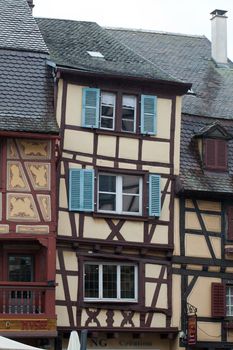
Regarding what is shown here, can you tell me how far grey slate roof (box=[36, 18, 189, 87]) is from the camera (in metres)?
34.4

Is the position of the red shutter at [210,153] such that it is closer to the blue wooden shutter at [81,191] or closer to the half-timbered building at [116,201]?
the half-timbered building at [116,201]

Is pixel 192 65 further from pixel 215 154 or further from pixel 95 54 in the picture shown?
pixel 95 54

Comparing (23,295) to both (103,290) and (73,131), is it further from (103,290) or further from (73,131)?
(73,131)

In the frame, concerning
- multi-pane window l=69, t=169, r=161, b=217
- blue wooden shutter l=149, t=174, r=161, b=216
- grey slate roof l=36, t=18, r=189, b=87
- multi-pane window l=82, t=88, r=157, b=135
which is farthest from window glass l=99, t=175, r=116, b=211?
grey slate roof l=36, t=18, r=189, b=87

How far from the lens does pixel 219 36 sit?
43.1m

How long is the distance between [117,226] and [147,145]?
272 cm

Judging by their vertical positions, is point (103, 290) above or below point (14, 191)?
below

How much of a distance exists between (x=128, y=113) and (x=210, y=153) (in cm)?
322

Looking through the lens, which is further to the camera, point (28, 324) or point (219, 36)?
point (219, 36)

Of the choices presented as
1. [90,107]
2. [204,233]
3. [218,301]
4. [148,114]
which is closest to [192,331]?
[218,301]

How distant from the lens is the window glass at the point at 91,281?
3325 centimetres

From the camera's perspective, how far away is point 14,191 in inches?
1251

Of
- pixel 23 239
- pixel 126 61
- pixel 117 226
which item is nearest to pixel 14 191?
pixel 23 239

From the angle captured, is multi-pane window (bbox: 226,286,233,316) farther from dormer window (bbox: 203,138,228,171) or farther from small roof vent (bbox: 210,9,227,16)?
small roof vent (bbox: 210,9,227,16)
